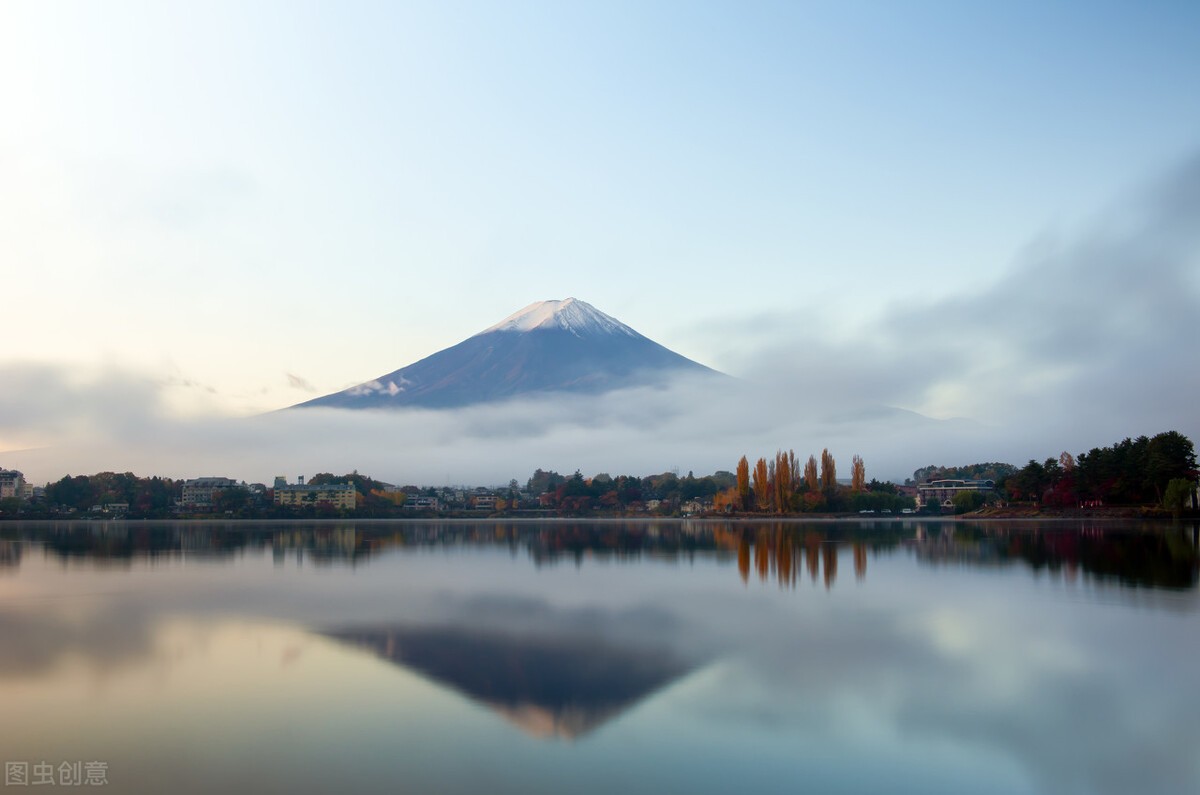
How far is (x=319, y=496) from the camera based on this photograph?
102000mm

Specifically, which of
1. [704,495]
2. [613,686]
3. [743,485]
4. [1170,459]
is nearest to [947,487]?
[704,495]

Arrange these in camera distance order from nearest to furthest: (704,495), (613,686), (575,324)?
1. (613,686)
2. (704,495)
3. (575,324)

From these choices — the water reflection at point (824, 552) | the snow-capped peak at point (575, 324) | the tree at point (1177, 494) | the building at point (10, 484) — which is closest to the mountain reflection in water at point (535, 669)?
the water reflection at point (824, 552)

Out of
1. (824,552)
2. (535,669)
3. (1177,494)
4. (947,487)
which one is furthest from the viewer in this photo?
(947,487)

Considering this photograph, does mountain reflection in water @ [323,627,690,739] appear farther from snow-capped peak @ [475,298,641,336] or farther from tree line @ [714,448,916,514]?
snow-capped peak @ [475,298,641,336]

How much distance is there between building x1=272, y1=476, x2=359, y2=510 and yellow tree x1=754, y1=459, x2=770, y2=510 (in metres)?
50.6

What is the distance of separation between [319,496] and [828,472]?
6152 centimetres

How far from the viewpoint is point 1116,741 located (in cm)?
730

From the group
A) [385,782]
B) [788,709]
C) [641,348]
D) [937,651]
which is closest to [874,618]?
[937,651]

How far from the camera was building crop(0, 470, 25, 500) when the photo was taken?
103438 millimetres

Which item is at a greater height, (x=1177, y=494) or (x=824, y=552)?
(x=1177, y=494)

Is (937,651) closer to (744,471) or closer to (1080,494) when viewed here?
(1080,494)

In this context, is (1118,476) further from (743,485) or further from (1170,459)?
(743,485)

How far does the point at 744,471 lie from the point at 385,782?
76.5 meters
